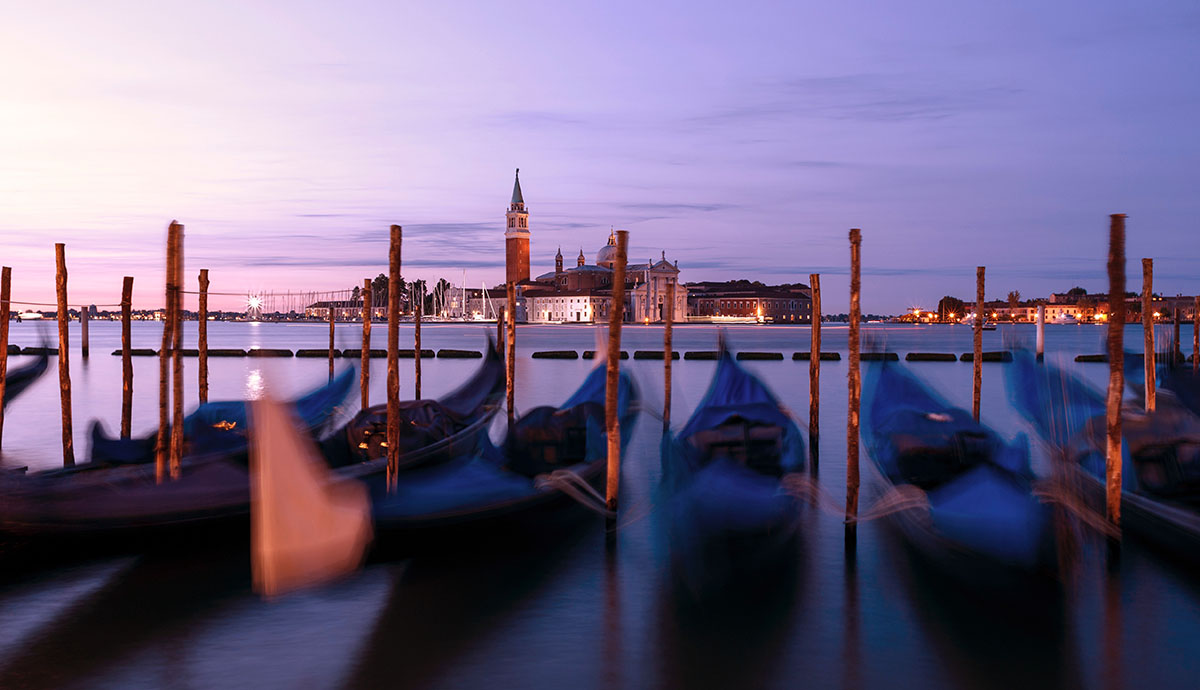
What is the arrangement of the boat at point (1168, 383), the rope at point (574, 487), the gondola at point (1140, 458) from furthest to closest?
1. the boat at point (1168, 383)
2. the rope at point (574, 487)
3. the gondola at point (1140, 458)

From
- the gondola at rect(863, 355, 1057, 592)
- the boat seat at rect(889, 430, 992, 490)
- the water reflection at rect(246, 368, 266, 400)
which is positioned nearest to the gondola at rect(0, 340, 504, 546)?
the gondola at rect(863, 355, 1057, 592)

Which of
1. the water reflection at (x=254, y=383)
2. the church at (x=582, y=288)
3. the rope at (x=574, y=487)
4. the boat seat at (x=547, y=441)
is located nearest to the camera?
the rope at (x=574, y=487)

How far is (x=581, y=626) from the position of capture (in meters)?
5.76

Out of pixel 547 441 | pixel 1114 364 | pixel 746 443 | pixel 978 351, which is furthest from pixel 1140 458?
pixel 978 351

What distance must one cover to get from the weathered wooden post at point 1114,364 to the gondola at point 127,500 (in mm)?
5872

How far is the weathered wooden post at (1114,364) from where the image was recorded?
6.44m

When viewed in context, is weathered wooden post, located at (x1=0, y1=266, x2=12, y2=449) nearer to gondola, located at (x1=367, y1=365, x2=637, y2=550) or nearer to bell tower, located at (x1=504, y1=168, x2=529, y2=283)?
gondola, located at (x1=367, y1=365, x2=637, y2=550)

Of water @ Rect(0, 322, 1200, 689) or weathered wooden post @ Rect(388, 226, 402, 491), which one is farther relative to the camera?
weathered wooden post @ Rect(388, 226, 402, 491)

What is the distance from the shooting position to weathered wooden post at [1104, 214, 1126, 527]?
6441 mm

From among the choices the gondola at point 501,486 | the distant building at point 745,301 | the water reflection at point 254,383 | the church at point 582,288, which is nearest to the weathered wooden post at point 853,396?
the gondola at point 501,486

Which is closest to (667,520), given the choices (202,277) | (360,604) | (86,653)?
(360,604)

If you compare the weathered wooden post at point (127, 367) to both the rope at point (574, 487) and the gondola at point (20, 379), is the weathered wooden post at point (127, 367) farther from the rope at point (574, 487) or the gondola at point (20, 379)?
the rope at point (574, 487)

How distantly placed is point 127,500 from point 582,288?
94486 millimetres

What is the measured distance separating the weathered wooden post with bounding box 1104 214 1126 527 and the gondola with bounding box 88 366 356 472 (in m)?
6.75
